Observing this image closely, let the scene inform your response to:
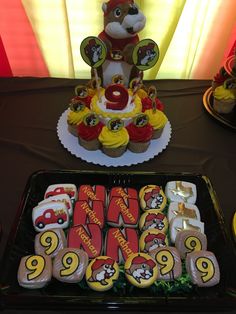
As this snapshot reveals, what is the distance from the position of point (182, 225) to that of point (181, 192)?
11 cm

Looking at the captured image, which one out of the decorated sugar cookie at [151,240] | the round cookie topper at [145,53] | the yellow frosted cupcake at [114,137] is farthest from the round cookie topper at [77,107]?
the decorated sugar cookie at [151,240]

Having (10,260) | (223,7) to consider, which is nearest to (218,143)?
(223,7)

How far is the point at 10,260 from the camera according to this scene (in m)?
0.83

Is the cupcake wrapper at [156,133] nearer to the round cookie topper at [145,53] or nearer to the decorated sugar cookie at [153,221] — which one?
the round cookie topper at [145,53]

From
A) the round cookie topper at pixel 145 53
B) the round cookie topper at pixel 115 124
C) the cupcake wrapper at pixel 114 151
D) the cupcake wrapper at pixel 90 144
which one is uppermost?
the round cookie topper at pixel 145 53

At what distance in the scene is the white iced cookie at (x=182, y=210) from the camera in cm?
96

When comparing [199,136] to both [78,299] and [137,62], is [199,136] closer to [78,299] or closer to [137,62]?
[137,62]

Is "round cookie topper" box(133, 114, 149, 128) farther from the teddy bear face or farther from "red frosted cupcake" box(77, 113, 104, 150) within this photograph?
the teddy bear face

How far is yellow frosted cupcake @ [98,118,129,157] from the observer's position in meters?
1.08

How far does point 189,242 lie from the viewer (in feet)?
2.93

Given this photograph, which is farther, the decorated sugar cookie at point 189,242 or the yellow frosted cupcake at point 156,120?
the yellow frosted cupcake at point 156,120

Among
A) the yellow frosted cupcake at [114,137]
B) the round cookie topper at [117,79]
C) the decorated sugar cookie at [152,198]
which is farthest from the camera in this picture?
the round cookie topper at [117,79]

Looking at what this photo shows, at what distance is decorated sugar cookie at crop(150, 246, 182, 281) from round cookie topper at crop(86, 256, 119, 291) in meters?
0.10

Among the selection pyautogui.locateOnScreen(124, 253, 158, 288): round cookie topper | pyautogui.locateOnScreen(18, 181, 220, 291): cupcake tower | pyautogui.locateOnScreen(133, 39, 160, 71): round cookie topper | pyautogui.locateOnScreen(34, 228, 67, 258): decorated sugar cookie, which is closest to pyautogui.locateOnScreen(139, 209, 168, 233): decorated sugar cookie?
pyautogui.locateOnScreen(18, 181, 220, 291): cupcake tower
